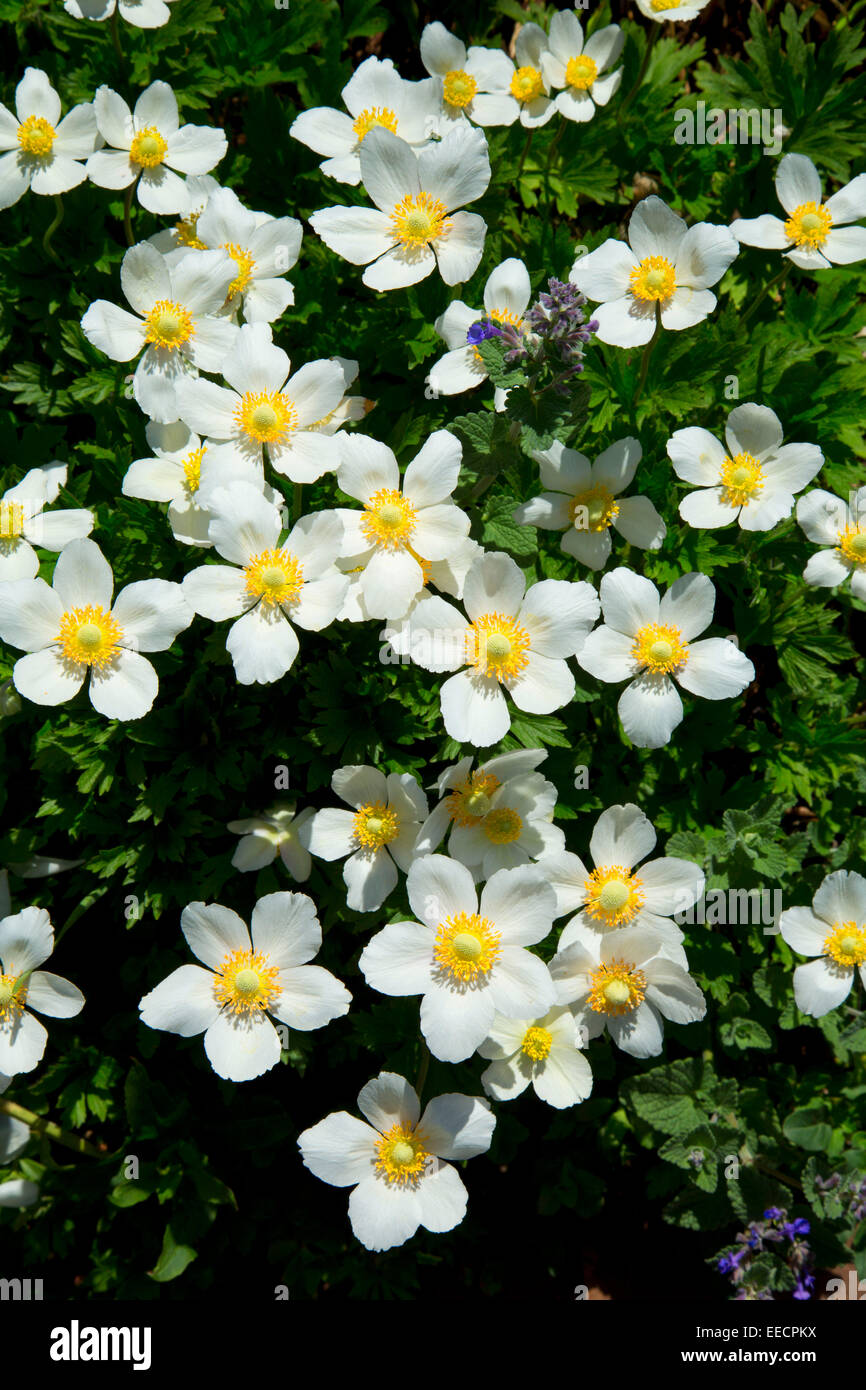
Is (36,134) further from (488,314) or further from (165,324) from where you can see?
(488,314)

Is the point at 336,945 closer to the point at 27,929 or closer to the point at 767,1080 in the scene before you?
the point at 27,929

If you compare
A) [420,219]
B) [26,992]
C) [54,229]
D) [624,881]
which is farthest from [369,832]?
[54,229]

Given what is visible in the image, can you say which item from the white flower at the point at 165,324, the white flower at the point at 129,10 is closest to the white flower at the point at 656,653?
the white flower at the point at 165,324

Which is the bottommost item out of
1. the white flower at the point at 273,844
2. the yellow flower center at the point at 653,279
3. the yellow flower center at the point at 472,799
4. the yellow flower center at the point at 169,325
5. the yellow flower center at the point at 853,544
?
the white flower at the point at 273,844

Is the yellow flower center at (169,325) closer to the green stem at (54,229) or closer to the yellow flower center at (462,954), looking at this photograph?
the green stem at (54,229)

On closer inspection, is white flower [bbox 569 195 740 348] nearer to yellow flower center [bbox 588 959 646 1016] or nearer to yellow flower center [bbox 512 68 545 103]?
yellow flower center [bbox 512 68 545 103]

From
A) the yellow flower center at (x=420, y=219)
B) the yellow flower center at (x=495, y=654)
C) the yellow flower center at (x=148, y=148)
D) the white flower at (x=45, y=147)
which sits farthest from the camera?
the white flower at (x=45, y=147)

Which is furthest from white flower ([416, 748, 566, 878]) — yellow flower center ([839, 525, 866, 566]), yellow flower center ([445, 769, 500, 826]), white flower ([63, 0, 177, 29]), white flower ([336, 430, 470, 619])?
white flower ([63, 0, 177, 29])
